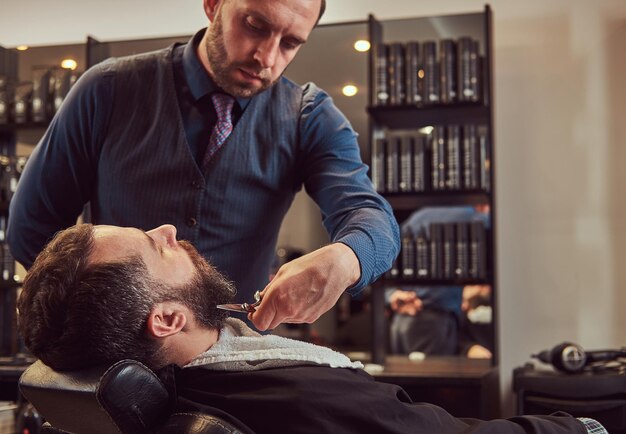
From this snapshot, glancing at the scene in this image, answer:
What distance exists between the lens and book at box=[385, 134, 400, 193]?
4.44 m

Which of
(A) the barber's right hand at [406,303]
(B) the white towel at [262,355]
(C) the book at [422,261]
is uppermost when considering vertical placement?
(C) the book at [422,261]

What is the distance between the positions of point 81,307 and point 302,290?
1.30ft

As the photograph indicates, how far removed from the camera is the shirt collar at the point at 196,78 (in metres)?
2.17

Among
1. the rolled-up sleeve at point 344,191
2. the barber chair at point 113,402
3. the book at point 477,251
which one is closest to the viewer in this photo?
the barber chair at point 113,402

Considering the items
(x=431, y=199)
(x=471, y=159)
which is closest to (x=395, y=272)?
(x=431, y=199)

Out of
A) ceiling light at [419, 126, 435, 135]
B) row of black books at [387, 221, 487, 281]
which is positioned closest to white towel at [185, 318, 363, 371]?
row of black books at [387, 221, 487, 281]

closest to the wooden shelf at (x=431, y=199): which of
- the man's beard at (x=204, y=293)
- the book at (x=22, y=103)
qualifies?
the book at (x=22, y=103)

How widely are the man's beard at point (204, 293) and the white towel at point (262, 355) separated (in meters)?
0.06

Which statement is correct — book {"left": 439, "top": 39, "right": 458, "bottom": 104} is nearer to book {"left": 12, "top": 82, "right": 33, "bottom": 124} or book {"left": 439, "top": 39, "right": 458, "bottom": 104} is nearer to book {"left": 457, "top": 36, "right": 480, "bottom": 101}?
book {"left": 457, "top": 36, "right": 480, "bottom": 101}

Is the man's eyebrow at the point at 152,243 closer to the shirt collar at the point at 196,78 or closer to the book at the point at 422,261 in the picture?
the shirt collar at the point at 196,78

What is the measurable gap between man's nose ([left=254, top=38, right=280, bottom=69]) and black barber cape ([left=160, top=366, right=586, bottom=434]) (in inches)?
29.8

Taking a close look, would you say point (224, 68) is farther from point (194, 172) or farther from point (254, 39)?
point (194, 172)

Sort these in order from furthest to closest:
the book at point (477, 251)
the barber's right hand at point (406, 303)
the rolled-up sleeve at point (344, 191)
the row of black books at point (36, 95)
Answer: the row of black books at point (36, 95), the barber's right hand at point (406, 303), the book at point (477, 251), the rolled-up sleeve at point (344, 191)

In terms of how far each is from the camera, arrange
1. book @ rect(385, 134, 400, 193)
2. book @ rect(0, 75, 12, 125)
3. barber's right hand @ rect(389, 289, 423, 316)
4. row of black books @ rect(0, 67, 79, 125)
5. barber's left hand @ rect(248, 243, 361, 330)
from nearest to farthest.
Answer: barber's left hand @ rect(248, 243, 361, 330)
book @ rect(385, 134, 400, 193)
barber's right hand @ rect(389, 289, 423, 316)
row of black books @ rect(0, 67, 79, 125)
book @ rect(0, 75, 12, 125)
